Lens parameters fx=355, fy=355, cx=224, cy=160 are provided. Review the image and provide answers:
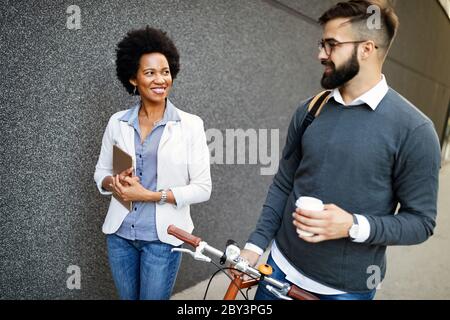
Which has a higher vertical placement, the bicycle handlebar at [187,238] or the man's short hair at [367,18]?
the man's short hair at [367,18]

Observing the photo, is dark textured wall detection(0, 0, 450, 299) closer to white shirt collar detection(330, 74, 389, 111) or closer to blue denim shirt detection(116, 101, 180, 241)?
blue denim shirt detection(116, 101, 180, 241)

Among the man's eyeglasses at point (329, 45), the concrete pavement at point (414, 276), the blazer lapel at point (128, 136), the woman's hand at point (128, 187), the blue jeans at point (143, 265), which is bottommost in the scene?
the concrete pavement at point (414, 276)

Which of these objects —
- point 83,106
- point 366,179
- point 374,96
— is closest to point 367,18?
point 374,96

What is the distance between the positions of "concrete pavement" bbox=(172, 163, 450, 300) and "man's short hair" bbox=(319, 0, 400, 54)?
192 centimetres

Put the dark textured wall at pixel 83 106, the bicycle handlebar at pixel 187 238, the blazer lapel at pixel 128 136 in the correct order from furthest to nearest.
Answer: the dark textured wall at pixel 83 106, the blazer lapel at pixel 128 136, the bicycle handlebar at pixel 187 238

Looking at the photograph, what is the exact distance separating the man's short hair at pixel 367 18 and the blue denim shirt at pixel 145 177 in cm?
76

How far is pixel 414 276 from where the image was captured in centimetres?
328

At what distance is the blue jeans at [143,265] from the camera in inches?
61.0

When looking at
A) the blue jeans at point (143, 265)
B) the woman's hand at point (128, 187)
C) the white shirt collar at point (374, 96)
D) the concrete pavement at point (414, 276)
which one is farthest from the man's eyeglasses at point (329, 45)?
the concrete pavement at point (414, 276)

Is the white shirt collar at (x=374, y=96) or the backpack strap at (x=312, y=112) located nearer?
the white shirt collar at (x=374, y=96)

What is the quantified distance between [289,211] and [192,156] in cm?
47

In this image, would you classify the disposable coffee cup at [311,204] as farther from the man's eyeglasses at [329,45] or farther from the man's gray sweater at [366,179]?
the man's eyeglasses at [329,45]

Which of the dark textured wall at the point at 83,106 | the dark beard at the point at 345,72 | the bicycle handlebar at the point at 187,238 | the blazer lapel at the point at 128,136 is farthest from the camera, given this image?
the dark textured wall at the point at 83,106
